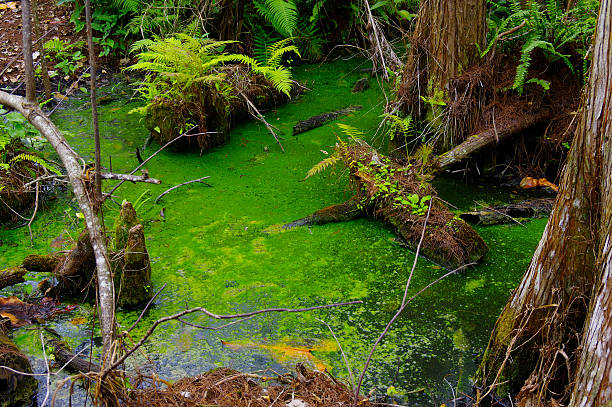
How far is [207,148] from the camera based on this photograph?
5.62m

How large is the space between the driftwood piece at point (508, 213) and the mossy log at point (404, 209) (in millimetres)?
332

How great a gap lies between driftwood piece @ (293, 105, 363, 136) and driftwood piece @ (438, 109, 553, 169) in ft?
5.68

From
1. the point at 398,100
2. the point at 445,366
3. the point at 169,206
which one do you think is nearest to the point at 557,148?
the point at 398,100

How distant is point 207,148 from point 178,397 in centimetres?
335

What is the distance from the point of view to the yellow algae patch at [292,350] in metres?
3.12

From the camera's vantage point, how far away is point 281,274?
152 inches

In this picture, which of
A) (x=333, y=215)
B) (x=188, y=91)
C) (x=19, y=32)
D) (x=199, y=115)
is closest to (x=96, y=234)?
(x=333, y=215)

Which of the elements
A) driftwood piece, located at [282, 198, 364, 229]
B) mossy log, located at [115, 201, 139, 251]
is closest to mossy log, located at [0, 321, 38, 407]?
mossy log, located at [115, 201, 139, 251]

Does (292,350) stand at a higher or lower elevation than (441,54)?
lower

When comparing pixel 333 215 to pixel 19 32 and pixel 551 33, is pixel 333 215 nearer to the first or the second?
pixel 551 33

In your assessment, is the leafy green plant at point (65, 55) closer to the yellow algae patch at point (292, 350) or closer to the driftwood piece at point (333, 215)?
the driftwood piece at point (333, 215)

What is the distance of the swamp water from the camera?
3.14 m

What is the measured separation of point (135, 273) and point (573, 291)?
2487 millimetres

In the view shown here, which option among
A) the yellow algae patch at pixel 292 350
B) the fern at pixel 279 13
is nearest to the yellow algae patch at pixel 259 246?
the yellow algae patch at pixel 292 350
